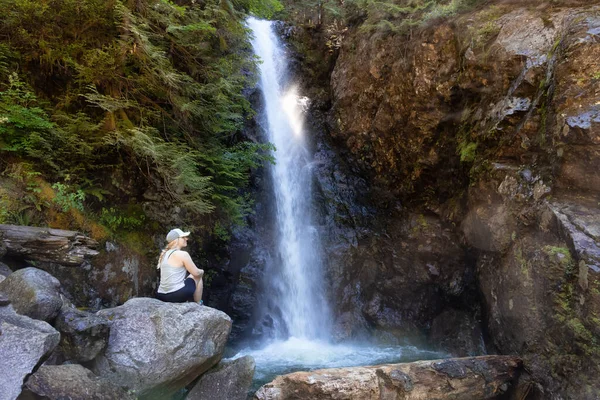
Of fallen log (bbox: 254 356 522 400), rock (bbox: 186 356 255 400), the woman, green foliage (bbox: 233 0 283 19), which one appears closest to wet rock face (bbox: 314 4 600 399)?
fallen log (bbox: 254 356 522 400)

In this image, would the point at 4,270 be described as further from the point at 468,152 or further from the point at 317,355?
the point at 468,152

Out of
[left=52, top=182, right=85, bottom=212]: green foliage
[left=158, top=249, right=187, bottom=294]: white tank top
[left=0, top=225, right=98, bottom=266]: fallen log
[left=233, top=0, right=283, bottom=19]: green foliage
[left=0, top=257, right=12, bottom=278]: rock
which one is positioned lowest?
[left=158, top=249, right=187, bottom=294]: white tank top

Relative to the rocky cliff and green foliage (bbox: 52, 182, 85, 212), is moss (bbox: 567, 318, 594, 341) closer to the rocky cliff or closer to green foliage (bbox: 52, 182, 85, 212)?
the rocky cliff

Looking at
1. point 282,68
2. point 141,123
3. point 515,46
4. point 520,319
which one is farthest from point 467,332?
point 282,68

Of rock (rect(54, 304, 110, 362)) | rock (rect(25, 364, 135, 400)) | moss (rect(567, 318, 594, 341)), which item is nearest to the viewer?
rock (rect(25, 364, 135, 400))

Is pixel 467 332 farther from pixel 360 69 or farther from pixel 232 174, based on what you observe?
pixel 360 69

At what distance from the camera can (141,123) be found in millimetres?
6961

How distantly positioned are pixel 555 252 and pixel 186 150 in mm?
6909

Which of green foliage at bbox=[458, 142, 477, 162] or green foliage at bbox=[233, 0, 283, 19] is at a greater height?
green foliage at bbox=[233, 0, 283, 19]

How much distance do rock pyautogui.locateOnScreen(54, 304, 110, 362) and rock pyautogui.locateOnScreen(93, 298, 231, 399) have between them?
0.17 meters

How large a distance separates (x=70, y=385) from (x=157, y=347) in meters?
0.99

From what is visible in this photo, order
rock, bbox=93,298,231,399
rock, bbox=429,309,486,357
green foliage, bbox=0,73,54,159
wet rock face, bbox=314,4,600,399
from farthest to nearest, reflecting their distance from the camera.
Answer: rock, bbox=429,309,486,357 < green foliage, bbox=0,73,54,159 < wet rock face, bbox=314,4,600,399 < rock, bbox=93,298,231,399

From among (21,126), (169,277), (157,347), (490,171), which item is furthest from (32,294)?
(490,171)

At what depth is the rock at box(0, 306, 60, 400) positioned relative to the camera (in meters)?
3.41
